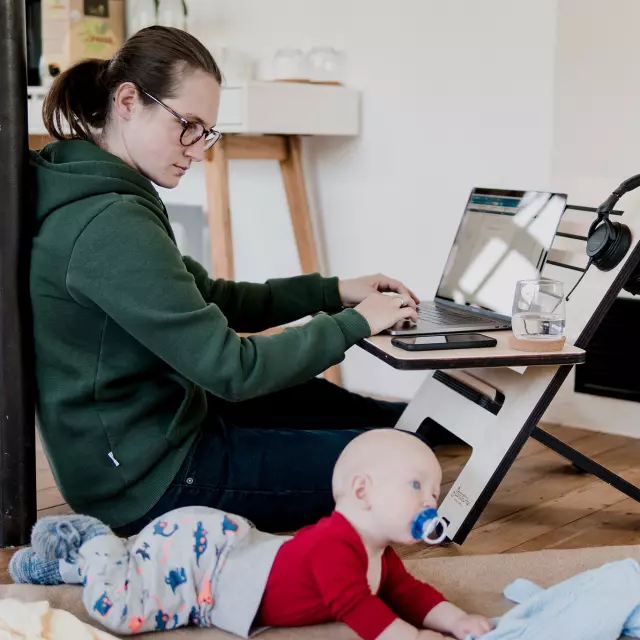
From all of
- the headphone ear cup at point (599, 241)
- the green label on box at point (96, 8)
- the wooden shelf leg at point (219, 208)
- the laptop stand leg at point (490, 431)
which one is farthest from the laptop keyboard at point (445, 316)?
the green label on box at point (96, 8)

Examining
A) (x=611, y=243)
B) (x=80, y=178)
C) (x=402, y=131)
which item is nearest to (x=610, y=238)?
(x=611, y=243)

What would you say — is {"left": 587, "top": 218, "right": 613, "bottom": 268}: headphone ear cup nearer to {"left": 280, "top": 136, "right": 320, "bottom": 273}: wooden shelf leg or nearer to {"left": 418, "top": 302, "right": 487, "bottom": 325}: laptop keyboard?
{"left": 418, "top": 302, "right": 487, "bottom": 325}: laptop keyboard

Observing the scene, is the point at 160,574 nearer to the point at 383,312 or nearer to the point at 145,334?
the point at 145,334

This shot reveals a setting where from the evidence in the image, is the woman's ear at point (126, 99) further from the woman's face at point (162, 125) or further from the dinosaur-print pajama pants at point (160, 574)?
the dinosaur-print pajama pants at point (160, 574)

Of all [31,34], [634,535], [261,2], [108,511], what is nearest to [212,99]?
[108,511]

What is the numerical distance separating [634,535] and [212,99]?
3.80 feet

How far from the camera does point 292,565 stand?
147cm

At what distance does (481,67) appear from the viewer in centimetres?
282

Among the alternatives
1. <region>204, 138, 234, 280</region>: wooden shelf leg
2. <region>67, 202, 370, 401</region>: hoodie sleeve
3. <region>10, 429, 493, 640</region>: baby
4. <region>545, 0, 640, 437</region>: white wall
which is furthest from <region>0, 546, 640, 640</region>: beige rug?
<region>204, 138, 234, 280</region>: wooden shelf leg

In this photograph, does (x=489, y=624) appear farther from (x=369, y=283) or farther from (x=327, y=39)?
(x=327, y=39)

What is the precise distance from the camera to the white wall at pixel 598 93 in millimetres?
2562

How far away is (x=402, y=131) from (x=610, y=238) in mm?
1235

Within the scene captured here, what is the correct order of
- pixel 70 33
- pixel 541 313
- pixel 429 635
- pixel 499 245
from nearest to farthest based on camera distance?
pixel 429 635 < pixel 541 313 < pixel 499 245 < pixel 70 33

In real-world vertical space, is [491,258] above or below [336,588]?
above
